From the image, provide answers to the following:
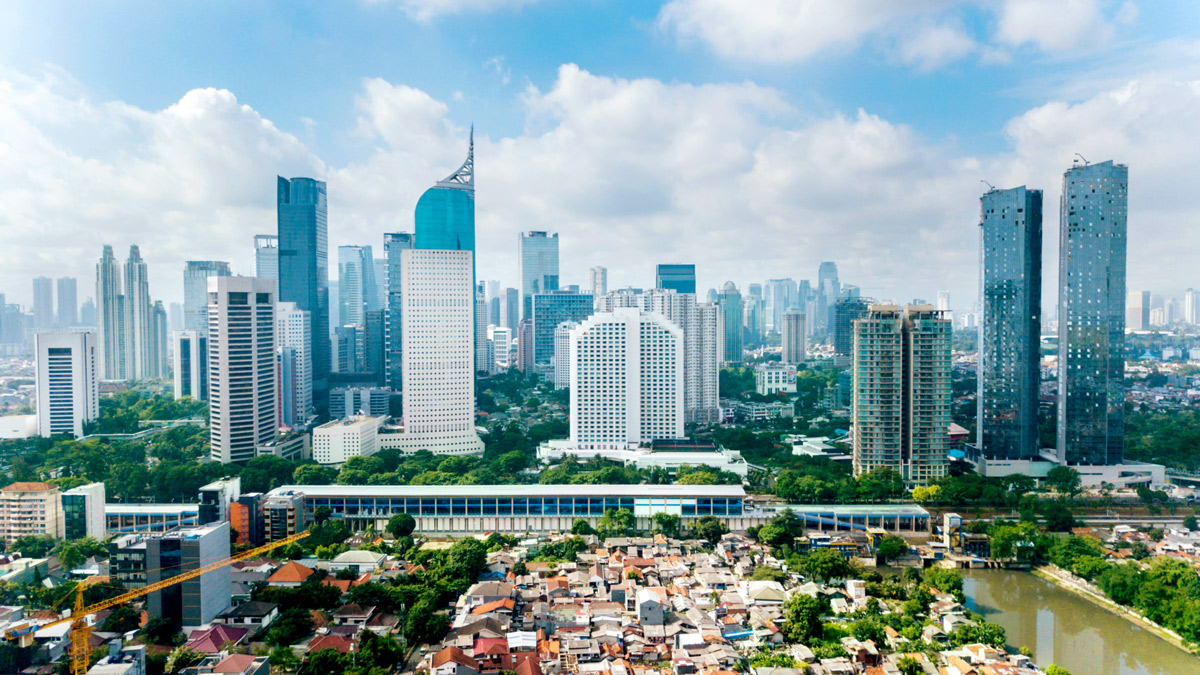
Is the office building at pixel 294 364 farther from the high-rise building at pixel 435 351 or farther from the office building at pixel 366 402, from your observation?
the high-rise building at pixel 435 351

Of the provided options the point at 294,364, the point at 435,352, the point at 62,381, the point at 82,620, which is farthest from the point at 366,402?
the point at 82,620

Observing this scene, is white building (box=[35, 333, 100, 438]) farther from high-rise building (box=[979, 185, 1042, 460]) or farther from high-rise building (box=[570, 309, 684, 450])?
high-rise building (box=[979, 185, 1042, 460])

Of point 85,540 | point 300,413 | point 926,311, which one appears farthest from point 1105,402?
point 300,413

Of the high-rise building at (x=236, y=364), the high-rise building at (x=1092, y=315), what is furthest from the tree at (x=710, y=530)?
the high-rise building at (x=236, y=364)

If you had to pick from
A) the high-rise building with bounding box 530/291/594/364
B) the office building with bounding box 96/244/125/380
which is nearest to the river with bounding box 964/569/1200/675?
the office building with bounding box 96/244/125/380

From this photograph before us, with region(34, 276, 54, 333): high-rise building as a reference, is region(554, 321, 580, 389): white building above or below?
below

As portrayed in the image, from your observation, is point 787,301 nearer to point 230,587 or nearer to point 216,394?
point 216,394

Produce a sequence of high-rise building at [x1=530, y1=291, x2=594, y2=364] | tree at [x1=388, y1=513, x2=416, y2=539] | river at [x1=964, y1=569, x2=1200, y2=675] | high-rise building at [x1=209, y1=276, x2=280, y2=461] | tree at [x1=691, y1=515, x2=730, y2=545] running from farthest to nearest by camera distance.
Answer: high-rise building at [x1=530, y1=291, x2=594, y2=364] < high-rise building at [x1=209, y1=276, x2=280, y2=461] < tree at [x1=388, y1=513, x2=416, y2=539] < tree at [x1=691, y1=515, x2=730, y2=545] < river at [x1=964, y1=569, x2=1200, y2=675]
